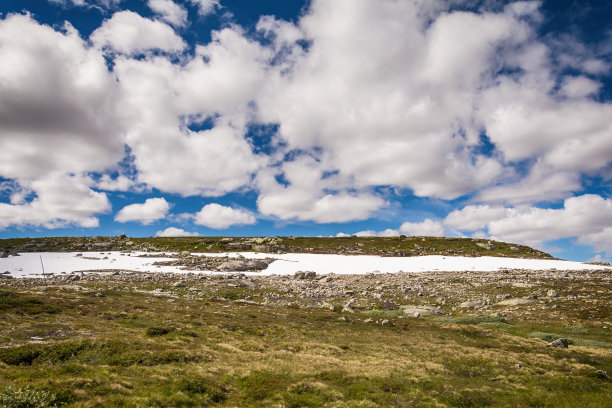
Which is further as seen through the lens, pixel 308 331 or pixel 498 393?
pixel 308 331

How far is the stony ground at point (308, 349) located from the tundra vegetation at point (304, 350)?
0.36 ft

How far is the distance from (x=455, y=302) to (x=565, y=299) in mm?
14833

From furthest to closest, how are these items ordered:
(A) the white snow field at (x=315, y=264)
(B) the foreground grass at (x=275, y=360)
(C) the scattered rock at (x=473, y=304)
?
(A) the white snow field at (x=315, y=264) → (C) the scattered rock at (x=473, y=304) → (B) the foreground grass at (x=275, y=360)

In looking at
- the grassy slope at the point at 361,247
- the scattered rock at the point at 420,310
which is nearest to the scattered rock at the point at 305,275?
the scattered rock at the point at 420,310

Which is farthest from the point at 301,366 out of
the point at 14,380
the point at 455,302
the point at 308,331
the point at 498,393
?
→ the point at 455,302

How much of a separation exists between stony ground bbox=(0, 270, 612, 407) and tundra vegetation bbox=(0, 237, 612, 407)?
0.36 ft

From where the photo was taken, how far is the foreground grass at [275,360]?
48.3ft

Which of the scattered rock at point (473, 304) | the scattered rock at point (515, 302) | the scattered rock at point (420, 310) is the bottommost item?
the scattered rock at point (420, 310)

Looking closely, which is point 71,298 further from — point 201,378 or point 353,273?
point 353,273

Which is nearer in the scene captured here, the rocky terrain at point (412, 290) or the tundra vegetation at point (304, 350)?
the tundra vegetation at point (304, 350)

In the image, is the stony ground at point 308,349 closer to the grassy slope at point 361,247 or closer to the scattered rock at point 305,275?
the scattered rock at point 305,275

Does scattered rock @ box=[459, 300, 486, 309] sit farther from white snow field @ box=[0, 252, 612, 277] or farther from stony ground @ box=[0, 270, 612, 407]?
white snow field @ box=[0, 252, 612, 277]

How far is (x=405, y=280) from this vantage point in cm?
6053

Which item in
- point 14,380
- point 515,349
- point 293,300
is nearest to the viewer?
point 14,380
